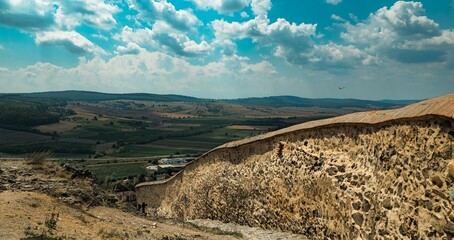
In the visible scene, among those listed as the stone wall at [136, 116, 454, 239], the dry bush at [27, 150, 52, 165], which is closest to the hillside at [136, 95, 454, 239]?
the stone wall at [136, 116, 454, 239]

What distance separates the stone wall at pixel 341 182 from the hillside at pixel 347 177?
0.02 m

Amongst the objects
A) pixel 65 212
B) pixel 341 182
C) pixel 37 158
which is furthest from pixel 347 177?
pixel 37 158

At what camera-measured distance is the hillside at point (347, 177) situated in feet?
19.7

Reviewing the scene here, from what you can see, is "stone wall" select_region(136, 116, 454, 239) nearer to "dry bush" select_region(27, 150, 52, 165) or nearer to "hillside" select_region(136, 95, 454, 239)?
"hillside" select_region(136, 95, 454, 239)

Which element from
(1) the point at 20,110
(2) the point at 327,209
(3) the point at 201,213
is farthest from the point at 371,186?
(1) the point at 20,110

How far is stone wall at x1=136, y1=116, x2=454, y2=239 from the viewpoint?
6.03m

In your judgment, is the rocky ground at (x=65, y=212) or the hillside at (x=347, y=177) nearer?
the hillside at (x=347, y=177)

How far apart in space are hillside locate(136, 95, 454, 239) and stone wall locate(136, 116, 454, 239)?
0.02 m

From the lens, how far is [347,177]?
8.40 metres

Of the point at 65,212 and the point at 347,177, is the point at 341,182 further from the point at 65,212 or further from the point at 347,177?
the point at 65,212

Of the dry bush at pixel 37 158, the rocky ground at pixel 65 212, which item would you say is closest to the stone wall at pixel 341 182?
the rocky ground at pixel 65 212

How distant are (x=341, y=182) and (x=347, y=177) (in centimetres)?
23

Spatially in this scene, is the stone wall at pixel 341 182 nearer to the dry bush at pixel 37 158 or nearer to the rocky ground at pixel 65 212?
the rocky ground at pixel 65 212

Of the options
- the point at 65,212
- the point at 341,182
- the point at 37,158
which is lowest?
the point at 65,212
